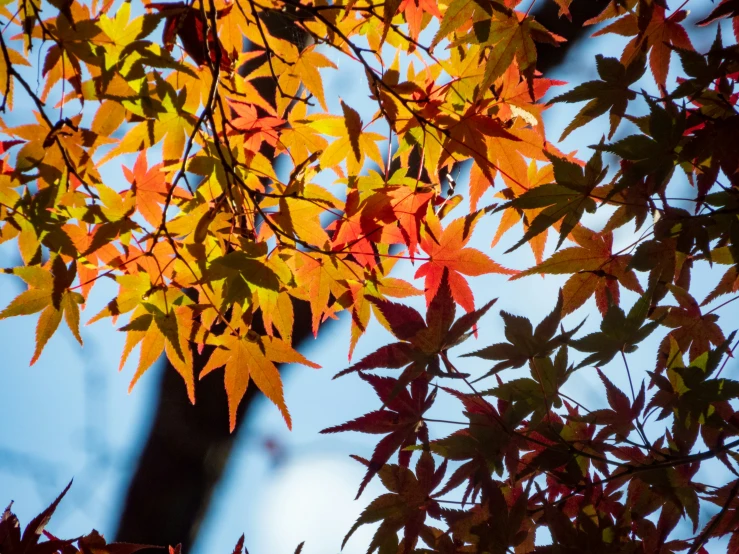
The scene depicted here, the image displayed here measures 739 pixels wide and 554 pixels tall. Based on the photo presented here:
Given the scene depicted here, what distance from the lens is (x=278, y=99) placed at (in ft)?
3.20

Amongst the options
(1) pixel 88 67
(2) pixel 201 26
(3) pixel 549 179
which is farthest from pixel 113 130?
(3) pixel 549 179

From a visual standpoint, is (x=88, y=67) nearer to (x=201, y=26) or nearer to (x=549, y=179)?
(x=201, y=26)

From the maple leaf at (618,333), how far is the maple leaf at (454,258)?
231mm

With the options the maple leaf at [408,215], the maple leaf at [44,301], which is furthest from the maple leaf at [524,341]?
the maple leaf at [44,301]

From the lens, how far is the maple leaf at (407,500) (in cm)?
73

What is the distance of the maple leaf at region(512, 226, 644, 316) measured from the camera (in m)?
0.87

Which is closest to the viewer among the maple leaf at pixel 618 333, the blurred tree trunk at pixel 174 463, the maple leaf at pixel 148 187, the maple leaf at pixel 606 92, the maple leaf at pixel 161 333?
the maple leaf at pixel 618 333

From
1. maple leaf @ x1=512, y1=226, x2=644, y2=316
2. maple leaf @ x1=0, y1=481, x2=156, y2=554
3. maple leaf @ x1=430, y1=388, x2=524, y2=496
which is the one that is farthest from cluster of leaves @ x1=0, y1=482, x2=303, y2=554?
maple leaf @ x1=512, y1=226, x2=644, y2=316

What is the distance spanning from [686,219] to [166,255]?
0.85 meters

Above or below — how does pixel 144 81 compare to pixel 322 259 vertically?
above

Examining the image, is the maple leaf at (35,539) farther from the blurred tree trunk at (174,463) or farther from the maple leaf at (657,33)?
the maple leaf at (657,33)

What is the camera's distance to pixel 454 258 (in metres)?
0.93

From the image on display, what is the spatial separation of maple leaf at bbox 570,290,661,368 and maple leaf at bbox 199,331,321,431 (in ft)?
1.42

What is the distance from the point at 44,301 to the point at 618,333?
875mm
